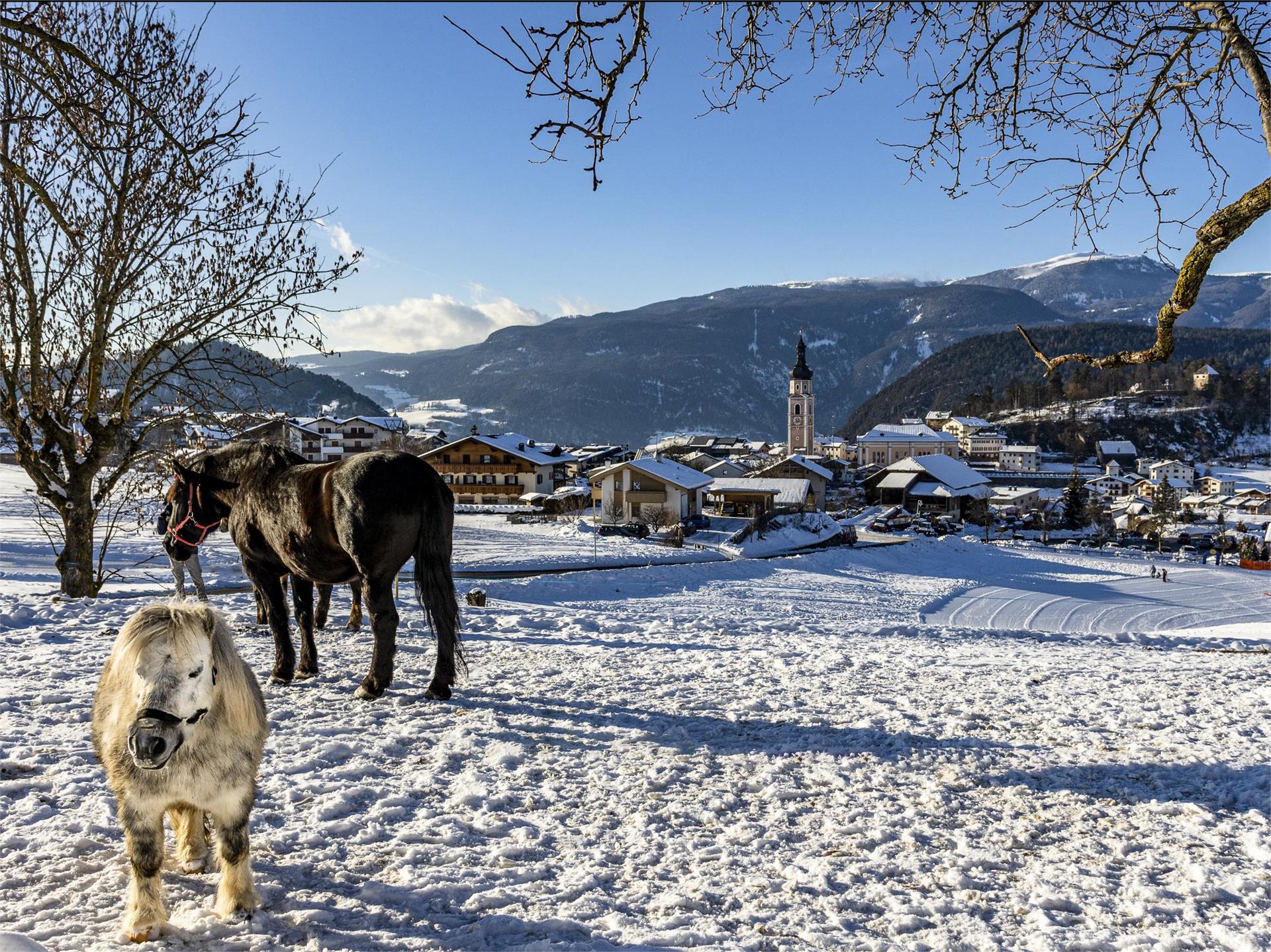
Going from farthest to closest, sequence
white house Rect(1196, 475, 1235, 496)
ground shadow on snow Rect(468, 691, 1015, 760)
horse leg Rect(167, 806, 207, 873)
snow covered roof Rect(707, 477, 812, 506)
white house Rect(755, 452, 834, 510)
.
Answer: white house Rect(1196, 475, 1235, 496) → white house Rect(755, 452, 834, 510) → snow covered roof Rect(707, 477, 812, 506) → ground shadow on snow Rect(468, 691, 1015, 760) → horse leg Rect(167, 806, 207, 873)

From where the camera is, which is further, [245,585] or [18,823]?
[245,585]

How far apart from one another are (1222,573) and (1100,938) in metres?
50.0

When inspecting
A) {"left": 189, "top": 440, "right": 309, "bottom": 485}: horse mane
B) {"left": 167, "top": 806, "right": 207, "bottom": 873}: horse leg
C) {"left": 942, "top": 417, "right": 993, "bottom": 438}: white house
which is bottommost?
{"left": 167, "top": 806, "right": 207, "bottom": 873}: horse leg

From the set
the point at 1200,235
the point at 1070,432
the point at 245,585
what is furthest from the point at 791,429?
the point at 1200,235

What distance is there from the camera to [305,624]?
630 centimetres

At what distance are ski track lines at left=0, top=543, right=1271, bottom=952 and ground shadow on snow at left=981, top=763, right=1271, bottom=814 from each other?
0.02 meters

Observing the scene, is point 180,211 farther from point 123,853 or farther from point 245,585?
point 245,585

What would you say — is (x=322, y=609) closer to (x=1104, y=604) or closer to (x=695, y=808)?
(x=695, y=808)

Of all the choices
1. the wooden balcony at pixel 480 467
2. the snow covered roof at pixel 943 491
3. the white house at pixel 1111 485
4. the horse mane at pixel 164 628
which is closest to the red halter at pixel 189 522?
the horse mane at pixel 164 628

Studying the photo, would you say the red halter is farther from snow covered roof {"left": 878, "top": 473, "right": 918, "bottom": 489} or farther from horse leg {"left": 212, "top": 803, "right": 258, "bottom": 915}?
snow covered roof {"left": 878, "top": 473, "right": 918, "bottom": 489}

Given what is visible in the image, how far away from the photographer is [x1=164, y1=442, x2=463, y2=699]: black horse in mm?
5594

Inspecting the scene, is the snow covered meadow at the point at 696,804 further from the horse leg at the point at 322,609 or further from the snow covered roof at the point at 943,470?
the snow covered roof at the point at 943,470

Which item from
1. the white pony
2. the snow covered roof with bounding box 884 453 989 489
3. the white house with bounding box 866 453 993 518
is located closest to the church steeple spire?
the snow covered roof with bounding box 884 453 989 489

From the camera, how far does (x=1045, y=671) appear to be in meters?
7.59
